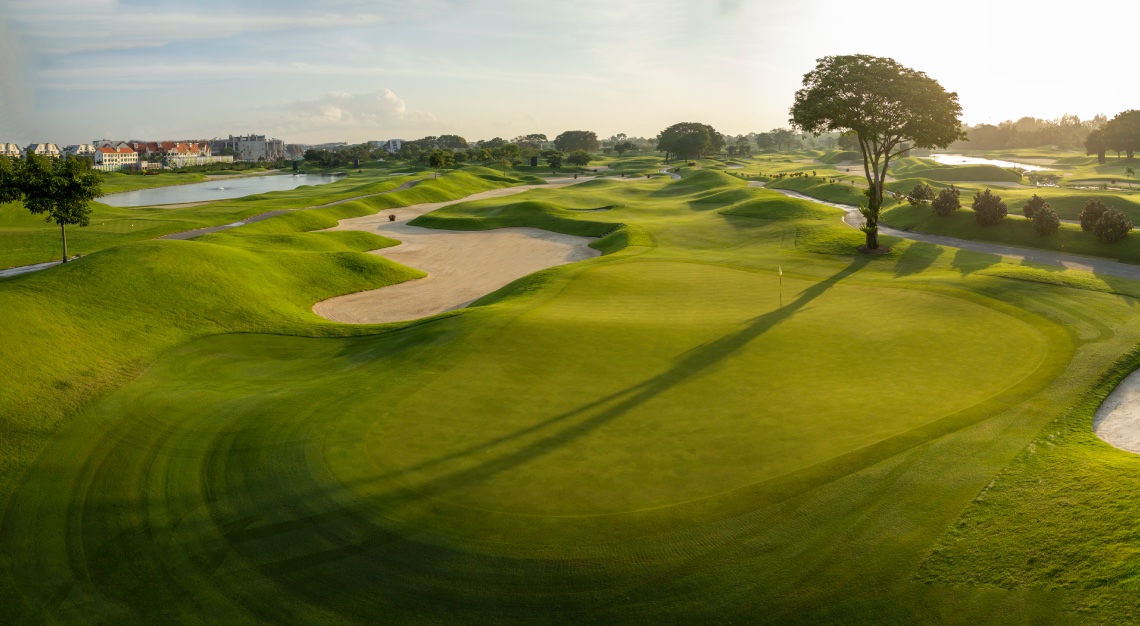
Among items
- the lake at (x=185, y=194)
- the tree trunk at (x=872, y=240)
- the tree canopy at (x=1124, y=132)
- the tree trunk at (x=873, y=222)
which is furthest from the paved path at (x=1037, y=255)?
the lake at (x=185, y=194)

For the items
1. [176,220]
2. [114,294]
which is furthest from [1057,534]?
[176,220]

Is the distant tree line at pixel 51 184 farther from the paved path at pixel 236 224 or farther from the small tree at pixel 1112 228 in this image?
the small tree at pixel 1112 228

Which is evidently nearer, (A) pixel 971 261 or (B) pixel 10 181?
(A) pixel 971 261

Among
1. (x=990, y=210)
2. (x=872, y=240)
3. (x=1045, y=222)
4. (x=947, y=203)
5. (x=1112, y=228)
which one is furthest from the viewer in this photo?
(x=947, y=203)

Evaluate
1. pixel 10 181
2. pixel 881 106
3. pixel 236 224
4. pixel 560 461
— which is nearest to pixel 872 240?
pixel 881 106

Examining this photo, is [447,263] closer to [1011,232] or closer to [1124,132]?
[1011,232]

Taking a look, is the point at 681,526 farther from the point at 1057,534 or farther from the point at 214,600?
the point at 214,600
